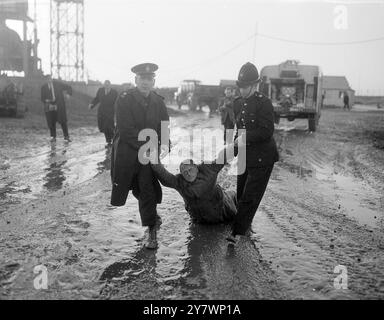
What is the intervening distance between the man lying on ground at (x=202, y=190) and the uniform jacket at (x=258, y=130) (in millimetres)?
411

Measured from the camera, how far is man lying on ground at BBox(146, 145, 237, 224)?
203 inches

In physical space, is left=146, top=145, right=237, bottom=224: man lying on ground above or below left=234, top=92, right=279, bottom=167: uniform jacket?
below

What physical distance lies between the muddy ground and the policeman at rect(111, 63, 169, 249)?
45 centimetres

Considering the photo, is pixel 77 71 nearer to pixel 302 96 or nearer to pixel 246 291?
pixel 302 96

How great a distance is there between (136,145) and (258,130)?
130cm

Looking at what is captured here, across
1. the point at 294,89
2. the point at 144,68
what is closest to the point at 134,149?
the point at 144,68

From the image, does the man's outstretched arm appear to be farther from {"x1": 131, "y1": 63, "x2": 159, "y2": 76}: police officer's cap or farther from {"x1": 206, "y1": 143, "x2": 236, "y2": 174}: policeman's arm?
{"x1": 131, "y1": 63, "x2": 159, "y2": 76}: police officer's cap

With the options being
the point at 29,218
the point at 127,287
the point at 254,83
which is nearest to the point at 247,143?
the point at 254,83

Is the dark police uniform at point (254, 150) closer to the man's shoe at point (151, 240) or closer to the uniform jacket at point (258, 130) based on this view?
the uniform jacket at point (258, 130)

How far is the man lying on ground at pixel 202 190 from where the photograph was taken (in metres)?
5.17

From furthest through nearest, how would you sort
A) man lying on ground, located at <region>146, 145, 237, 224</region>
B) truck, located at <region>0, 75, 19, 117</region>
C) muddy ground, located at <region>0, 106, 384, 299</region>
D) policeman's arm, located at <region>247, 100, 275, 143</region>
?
truck, located at <region>0, 75, 19, 117</region>
man lying on ground, located at <region>146, 145, 237, 224</region>
policeman's arm, located at <region>247, 100, 275, 143</region>
muddy ground, located at <region>0, 106, 384, 299</region>

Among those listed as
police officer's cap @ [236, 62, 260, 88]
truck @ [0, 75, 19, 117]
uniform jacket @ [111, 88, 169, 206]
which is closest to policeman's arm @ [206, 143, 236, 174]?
police officer's cap @ [236, 62, 260, 88]

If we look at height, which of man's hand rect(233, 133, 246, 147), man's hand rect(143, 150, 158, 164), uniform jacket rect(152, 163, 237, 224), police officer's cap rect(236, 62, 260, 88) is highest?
police officer's cap rect(236, 62, 260, 88)
